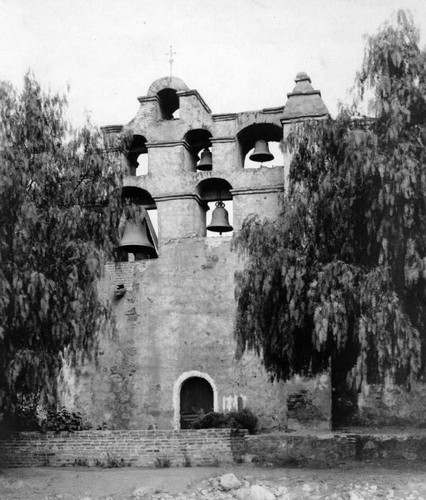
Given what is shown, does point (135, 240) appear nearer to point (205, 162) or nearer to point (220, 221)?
point (220, 221)

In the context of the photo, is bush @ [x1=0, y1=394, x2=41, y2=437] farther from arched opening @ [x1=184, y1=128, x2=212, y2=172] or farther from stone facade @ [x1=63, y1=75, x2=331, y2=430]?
arched opening @ [x1=184, y1=128, x2=212, y2=172]

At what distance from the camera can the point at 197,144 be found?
20.2 meters

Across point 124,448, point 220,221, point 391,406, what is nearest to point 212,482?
point 124,448

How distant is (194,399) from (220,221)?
13.8 ft

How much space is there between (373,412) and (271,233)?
5893mm

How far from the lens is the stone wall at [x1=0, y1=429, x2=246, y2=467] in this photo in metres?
14.4

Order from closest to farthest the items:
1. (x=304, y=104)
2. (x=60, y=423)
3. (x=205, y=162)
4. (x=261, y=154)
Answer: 1. (x=60, y=423)
2. (x=304, y=104)
3. (x=261, y=154)
4. (x=205, y=162)

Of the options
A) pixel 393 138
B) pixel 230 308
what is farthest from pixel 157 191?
pixel 393 138

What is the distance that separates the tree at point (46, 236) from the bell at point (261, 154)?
5172mm

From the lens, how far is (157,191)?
1919cm

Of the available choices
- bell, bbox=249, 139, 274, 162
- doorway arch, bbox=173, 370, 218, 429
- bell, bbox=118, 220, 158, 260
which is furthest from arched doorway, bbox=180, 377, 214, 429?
bell, bbox=249, 139, 274, 162

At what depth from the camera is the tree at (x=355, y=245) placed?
11719mm

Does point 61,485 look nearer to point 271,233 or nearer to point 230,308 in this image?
point 271,233

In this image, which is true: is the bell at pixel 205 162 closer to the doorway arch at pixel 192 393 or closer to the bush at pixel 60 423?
the doorway arch at pixel 192 393
